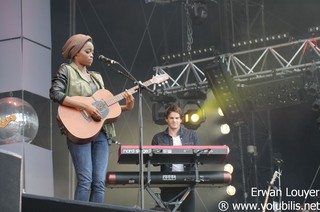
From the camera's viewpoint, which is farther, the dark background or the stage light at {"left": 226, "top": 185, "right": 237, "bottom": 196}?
the stage light at {"left": 226, "top": 185, "right": 237, "bottom": 196}

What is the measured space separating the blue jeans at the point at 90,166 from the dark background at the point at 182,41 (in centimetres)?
582

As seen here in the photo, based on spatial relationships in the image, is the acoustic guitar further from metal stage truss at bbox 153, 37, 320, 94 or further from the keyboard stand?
metal stage truss at bbox 153, 37, 320, 94

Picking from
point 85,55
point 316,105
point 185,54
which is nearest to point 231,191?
point 316,105

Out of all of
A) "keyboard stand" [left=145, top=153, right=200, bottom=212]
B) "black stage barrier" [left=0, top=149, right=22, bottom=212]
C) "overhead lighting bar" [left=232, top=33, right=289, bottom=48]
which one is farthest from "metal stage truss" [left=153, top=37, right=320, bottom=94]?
"black stage barrier" [left=0, top=149, right=22, bottom=212]

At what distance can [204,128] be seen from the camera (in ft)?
38.1

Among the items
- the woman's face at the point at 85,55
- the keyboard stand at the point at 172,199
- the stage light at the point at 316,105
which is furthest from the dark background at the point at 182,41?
the woman's face at the point at 85,55

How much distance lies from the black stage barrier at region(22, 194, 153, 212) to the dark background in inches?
297

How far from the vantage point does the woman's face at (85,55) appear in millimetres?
5288

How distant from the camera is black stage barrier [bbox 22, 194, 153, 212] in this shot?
3.29 meters

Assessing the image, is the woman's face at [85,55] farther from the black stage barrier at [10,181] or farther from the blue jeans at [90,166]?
the black stage barrier at [10,181]

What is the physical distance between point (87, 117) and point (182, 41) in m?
6.59

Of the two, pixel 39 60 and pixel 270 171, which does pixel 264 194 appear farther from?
pixel 39 60

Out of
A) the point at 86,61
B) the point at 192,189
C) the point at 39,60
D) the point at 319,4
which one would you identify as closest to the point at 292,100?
the point at 319,4

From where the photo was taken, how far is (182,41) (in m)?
11.6
